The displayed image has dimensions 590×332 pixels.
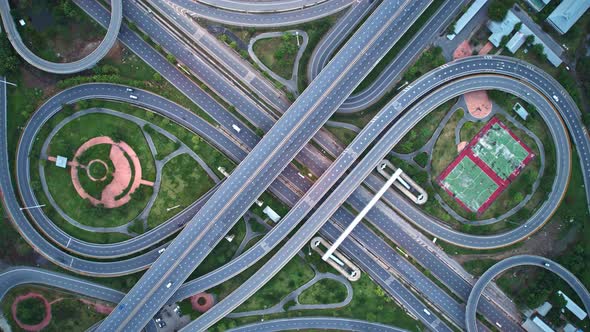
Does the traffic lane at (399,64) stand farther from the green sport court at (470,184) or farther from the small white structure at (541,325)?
the small white structure at (541,325)

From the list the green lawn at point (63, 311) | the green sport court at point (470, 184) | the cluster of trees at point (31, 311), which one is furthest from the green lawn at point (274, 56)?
the cluster of trees at point (31, 311)

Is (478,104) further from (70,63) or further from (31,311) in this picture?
(31,311)

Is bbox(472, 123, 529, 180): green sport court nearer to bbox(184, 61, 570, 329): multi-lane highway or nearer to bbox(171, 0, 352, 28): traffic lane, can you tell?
bbox(184, 61, 570, 329): multi-lane highway

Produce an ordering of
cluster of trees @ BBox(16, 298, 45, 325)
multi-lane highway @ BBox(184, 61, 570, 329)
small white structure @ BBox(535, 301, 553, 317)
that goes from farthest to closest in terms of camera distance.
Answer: small white structure @ BBox(535, 301, 553, 317)
multi-lane highway @ BBox(184, 61, 570, 329)
cluster of trees @ BBox(16, 298, 45, 325)

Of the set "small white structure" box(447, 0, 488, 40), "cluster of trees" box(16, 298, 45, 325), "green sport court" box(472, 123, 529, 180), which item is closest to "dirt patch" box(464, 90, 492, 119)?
"green sport court" box(472, 123, 529, 180)

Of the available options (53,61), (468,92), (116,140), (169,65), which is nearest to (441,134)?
(468,92)

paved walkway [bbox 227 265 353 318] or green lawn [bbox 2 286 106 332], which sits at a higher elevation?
paved walkway [bbox 227 265 353 318]
